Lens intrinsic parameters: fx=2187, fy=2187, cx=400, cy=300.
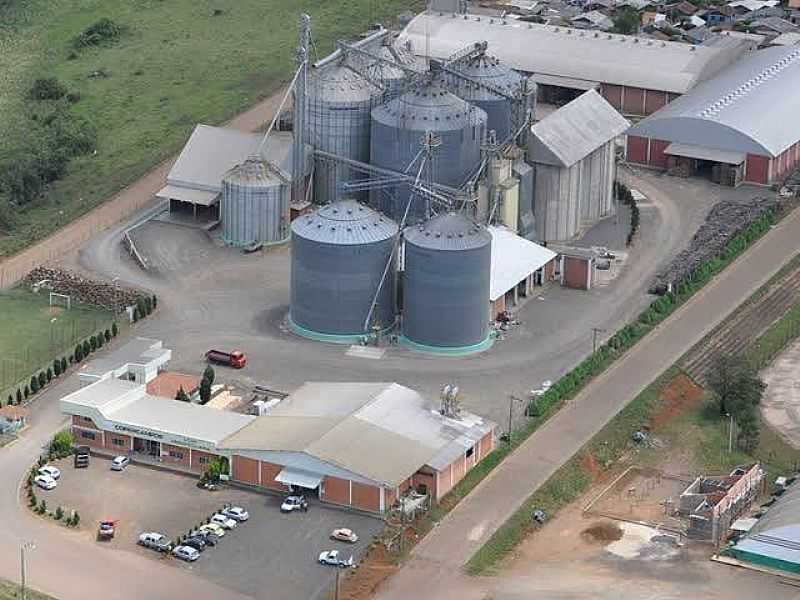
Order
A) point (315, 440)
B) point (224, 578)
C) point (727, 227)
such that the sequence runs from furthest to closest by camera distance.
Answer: point (727, 227), point (315, 440), point (224, 578)

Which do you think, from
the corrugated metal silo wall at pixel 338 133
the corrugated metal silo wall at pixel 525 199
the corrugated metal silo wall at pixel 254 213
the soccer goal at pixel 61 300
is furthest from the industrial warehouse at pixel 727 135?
the soccer goal at pixel 61 300

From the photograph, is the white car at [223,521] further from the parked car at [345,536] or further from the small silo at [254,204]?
the small silo at [254,204]

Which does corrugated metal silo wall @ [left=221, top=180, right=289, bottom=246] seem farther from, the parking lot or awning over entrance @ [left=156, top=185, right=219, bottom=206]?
the parking lot

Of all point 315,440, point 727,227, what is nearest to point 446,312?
point 315,440

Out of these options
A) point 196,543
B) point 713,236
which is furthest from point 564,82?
point 196,543

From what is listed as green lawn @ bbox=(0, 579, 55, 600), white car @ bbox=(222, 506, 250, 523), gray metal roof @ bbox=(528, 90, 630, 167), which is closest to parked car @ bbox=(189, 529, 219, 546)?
white car @ bbox=(222, 506, 250, 523)

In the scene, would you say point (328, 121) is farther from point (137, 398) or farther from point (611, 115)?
point (137, 398)
